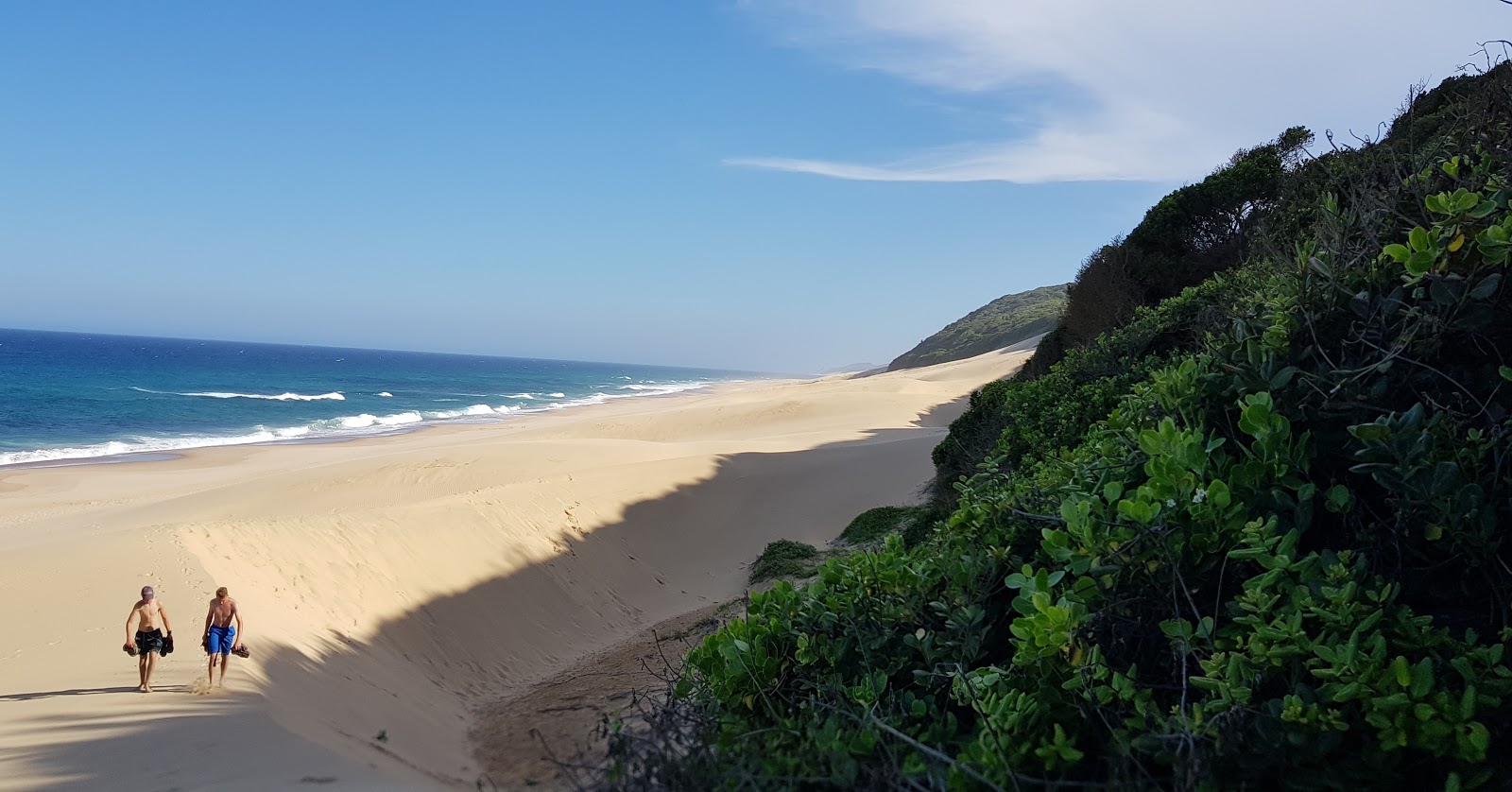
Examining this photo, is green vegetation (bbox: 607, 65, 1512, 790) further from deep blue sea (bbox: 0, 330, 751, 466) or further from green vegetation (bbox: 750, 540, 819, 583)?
deep blue sea (bbox: 0, 330, 751, 466)

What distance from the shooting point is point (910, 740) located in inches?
81.0

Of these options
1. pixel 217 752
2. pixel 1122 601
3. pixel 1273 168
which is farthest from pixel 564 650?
pixel 1273 168

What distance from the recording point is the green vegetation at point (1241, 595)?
6.45 feet

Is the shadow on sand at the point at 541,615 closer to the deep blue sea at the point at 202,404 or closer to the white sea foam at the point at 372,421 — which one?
the deep blue sea at the point at 202,404

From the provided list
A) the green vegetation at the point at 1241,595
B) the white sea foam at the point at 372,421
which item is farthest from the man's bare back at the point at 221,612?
the white sea foam at the point at 372,421

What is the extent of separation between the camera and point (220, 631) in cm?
820

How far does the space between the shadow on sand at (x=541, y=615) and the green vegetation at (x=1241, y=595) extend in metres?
5.30

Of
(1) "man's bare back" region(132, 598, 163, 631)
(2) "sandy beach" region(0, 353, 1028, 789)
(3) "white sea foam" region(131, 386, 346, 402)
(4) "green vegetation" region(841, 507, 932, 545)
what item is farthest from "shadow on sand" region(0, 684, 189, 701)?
(3) "white sea foam" region(131, 386, 346, 402)

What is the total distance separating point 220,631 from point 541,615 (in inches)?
233

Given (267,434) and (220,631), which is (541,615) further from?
(267,434)

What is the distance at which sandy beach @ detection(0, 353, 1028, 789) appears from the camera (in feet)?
23.9

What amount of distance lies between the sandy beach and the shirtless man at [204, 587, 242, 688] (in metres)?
0.28

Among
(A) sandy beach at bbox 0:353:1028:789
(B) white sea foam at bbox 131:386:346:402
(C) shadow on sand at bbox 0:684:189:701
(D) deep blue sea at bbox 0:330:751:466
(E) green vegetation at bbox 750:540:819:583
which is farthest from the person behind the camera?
(B) white sea foam at bbox 131:386:346:402

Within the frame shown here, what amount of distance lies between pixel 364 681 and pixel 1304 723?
9825 millimetres
